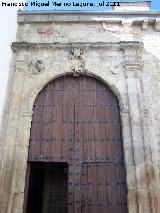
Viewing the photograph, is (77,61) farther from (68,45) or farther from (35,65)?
(35,65)

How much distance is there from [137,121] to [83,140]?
3.66ft

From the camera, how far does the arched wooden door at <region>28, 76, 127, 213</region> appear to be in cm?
549

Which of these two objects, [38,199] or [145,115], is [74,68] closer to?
[145,115]

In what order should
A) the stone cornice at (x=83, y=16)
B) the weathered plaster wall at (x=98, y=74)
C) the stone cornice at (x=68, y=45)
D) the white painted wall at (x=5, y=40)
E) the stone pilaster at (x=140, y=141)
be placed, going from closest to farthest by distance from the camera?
the stone pilaster at (x=140, y=141), the weathered plaster wall at (x=98, y=74), the white painted wall at (x=5, y=40), the stone cornice at (x=68, y=45), the stone cornice at (x=83, y=16)

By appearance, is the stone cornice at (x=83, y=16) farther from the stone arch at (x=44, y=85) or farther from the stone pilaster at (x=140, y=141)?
the stone arch at (x=44, y=85)

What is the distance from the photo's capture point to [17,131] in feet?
19.3

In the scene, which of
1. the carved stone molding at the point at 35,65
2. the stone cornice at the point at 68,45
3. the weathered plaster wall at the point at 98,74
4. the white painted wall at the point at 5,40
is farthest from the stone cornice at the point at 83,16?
the carved stone molding at the point at 35,65

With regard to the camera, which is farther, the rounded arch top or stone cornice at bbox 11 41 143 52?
stone cornice at bbox 11 41 143 52

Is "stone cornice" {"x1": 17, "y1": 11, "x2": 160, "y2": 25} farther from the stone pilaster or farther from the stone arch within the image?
the stone arch

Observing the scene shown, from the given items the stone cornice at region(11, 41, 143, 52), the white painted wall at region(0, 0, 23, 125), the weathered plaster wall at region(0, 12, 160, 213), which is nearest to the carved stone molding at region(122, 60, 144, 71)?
the weathered plaster wall at region(0, 12, 160, 213)

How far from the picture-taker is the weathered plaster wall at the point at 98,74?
5430mm

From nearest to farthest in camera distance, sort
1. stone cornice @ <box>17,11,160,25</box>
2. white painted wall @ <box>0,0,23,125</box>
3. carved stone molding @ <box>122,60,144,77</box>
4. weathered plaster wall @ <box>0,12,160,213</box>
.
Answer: weathered plaster wall @ <box>0,12,160,213</box> → white painted wall @ <box>0,0,23,125</box> → carved stone molding @ <box>122,60,144,77</box> → stone cornice @ <box>17,11,160,25</box>

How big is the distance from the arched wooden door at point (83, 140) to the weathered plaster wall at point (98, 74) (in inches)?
7.6

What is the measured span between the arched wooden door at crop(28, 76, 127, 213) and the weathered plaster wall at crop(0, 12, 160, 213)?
0.19 metres
